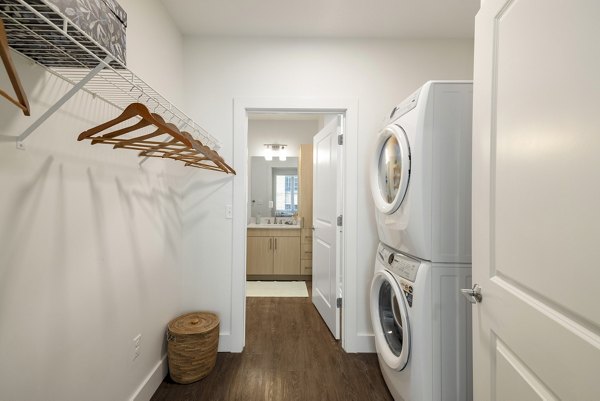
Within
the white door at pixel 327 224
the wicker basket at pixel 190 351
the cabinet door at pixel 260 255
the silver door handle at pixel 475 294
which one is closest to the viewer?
the silver door handle at pixel 475 294

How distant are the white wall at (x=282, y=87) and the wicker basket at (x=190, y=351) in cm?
28

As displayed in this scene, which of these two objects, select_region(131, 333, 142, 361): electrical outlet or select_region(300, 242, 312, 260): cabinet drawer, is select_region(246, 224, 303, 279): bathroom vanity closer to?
select_region(300, 242, 312, 260): cabinet drawer

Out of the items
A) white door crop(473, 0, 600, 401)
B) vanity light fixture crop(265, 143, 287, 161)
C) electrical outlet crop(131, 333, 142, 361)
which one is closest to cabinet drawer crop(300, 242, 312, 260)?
vanity light fixture crop(265, 143, 287, 161)

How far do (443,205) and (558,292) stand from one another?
2.17ft

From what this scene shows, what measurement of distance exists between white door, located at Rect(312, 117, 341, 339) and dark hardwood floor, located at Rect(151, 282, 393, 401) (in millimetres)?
248

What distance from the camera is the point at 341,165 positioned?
6.97 feet

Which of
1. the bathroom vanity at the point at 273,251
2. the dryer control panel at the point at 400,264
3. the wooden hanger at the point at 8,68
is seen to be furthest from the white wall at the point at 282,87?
the bathroom vanity at the point at 273,251

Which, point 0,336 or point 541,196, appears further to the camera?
point 0,336

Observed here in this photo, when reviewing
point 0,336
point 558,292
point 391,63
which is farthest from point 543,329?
point 391,63

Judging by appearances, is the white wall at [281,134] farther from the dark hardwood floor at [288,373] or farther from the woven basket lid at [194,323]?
the woven basket lid at [194,323]

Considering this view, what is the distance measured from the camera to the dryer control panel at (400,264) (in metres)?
1.29

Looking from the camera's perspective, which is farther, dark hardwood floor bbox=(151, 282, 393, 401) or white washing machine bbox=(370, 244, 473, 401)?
dark hardwood floor bbox=(151, 282, 393, 401)

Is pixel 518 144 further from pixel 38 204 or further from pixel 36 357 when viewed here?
pixel 36 357

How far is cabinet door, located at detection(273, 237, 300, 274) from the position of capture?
12.1 ft
